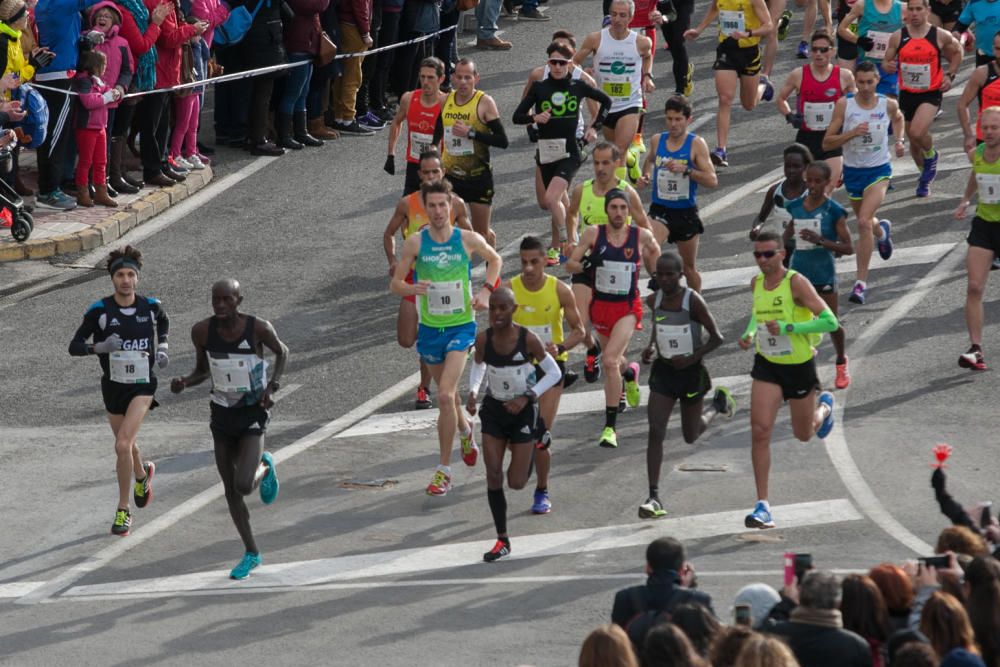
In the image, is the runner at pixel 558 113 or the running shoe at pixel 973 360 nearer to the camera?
the running shoe at pixel 973 360

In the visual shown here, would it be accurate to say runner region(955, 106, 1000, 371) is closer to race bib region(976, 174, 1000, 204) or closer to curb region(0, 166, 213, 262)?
race bib region(976, 174, 1000, 204)

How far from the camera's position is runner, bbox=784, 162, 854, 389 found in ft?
48.8

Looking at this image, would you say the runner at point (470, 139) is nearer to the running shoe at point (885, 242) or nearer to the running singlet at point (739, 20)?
the running shoe at point (885, 242)

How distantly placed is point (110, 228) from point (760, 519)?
888 cm

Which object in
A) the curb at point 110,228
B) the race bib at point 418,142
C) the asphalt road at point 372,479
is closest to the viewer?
the asphalt road at point 372,479

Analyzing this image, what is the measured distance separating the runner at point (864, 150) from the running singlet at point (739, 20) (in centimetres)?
360

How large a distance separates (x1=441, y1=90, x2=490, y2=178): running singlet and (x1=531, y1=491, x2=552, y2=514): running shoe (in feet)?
15.4

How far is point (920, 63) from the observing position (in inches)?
768

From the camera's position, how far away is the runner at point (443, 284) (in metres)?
14.0

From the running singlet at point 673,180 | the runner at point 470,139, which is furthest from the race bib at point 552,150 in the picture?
the running singlet at point 673,180

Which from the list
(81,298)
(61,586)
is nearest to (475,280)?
(81,298)

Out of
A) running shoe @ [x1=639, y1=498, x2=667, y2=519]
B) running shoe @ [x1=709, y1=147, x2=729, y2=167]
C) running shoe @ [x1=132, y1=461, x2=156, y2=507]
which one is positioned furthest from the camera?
running shoe @ [x1=709, y1=147, x2=729, y2=167]

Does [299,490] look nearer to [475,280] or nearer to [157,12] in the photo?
[475,280]

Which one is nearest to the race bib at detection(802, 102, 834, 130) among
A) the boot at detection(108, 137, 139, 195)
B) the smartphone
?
the boot at detection(108, 137, 139, 195)
